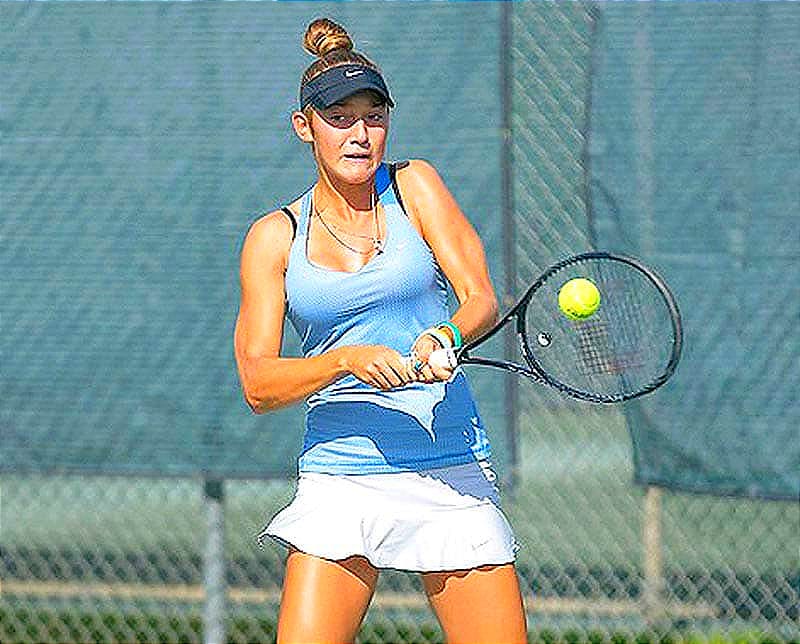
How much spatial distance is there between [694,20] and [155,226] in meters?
1.61

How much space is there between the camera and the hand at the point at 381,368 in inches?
131

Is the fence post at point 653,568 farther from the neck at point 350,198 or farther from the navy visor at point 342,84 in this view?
the navy visor at point 342,84

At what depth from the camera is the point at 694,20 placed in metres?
5.33

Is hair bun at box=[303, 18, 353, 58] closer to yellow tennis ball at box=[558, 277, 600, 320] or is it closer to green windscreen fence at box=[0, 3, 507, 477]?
yellow tennis ball at box=[558, 277, 600, 320]

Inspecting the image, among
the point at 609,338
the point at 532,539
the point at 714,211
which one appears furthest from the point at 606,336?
the point at 532,539

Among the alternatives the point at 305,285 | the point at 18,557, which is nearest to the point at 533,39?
the point at 305,285

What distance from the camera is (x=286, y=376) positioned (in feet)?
11.6

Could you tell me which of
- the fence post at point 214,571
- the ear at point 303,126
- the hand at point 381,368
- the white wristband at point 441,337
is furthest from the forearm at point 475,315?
the fence post at point 214,571

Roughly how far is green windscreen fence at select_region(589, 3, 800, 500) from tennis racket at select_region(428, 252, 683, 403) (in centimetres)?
57

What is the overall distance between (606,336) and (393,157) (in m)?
1.48

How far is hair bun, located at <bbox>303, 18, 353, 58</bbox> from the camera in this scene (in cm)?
370

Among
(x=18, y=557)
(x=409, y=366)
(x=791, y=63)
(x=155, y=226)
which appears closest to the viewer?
(x=409, y=366)

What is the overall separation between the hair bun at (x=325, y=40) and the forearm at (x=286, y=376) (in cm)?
60

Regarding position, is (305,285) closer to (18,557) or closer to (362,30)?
(362,30)
